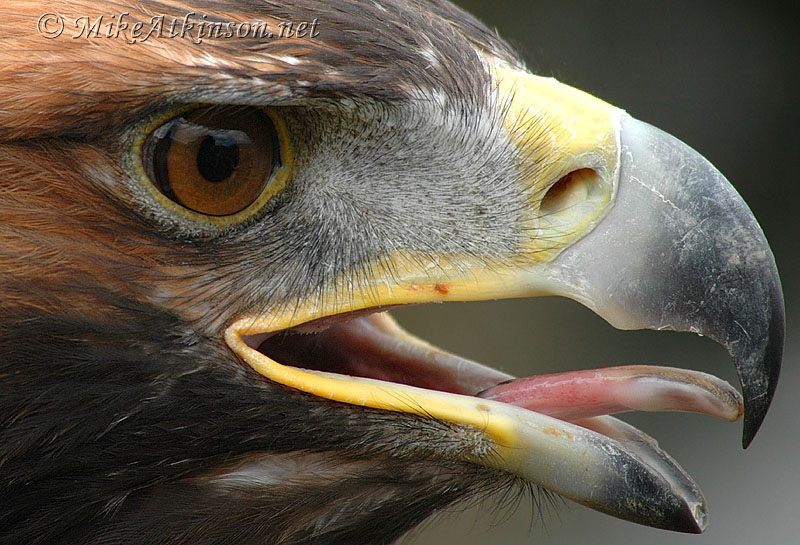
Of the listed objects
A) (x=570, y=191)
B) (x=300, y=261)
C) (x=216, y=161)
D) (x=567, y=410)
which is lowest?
(x=567, y=410)

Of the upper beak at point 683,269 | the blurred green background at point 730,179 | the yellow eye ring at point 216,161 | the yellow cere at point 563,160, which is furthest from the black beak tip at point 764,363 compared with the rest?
the blurred green background at point 730,179

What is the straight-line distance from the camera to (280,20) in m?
1.96

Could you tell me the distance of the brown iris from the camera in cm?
192

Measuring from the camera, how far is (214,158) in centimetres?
198

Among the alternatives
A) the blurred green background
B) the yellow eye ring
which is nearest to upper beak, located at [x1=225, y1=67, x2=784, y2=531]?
the yellow eye ring

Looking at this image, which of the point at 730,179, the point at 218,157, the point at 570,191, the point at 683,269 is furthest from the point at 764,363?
the point at 730,179

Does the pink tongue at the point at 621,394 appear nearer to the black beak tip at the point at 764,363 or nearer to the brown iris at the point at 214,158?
the black beak tip at the point at 764,363

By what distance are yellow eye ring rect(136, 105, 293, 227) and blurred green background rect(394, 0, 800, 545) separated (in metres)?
4.75

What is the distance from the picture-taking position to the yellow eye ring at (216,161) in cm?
192

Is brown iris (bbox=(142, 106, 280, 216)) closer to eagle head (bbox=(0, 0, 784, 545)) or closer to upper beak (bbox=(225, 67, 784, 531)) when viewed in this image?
eagle head (bbox=(0, 0, 784, 545))

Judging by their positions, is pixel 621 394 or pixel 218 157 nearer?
pixel 218 157

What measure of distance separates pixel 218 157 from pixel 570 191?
712 millimetres

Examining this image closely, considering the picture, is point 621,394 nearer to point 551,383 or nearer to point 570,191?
point 551,383

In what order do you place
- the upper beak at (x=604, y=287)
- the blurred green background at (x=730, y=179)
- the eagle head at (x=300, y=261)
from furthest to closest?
the blurred green background at (x=730, y=179) < the upper beak at (x=604, y=287) < the eagle head at (x=300, y=261)
